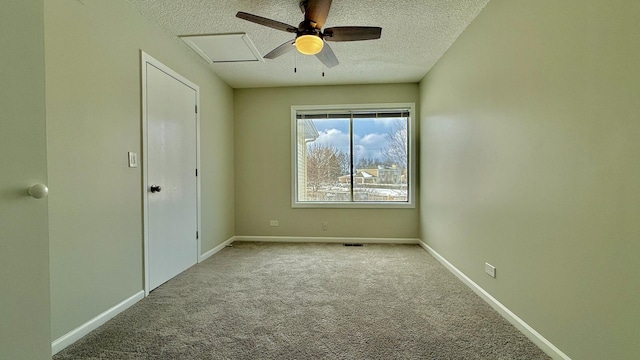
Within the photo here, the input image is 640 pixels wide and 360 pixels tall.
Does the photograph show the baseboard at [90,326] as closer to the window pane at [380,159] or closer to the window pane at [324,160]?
the window pane at [324,160]

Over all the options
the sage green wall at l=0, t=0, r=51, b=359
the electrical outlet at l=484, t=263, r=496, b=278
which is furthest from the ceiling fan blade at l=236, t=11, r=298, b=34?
the electrical outlet at l=484, t=263, r=496, b=278

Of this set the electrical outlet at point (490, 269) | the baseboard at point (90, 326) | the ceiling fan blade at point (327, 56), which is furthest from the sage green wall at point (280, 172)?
the baseboard at point (90, 326)

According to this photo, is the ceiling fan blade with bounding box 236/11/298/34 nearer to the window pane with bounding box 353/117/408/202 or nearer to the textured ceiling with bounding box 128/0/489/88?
the textured ceiling with bounding box 128/0/489/88

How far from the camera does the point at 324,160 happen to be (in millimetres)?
4316

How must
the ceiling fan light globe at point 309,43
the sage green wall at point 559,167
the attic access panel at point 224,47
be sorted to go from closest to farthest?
the sage green wall at point 559,167
the ceiling fan light globe at point 309,43
the attic access panel at point 224,47

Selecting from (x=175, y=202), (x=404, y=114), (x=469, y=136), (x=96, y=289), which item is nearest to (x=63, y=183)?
(x=96, y=289)

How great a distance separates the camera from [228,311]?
2.05m

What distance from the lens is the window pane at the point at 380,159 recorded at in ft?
13.8

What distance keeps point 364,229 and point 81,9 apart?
152 inches

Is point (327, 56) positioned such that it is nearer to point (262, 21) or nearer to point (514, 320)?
point (262, 21)

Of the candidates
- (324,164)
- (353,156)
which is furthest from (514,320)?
(324,164)

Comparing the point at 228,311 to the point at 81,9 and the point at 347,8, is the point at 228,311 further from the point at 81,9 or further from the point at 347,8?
the point at 347,8

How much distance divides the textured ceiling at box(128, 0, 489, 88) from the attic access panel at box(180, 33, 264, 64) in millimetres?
69

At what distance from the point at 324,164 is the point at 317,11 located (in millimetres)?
2544
